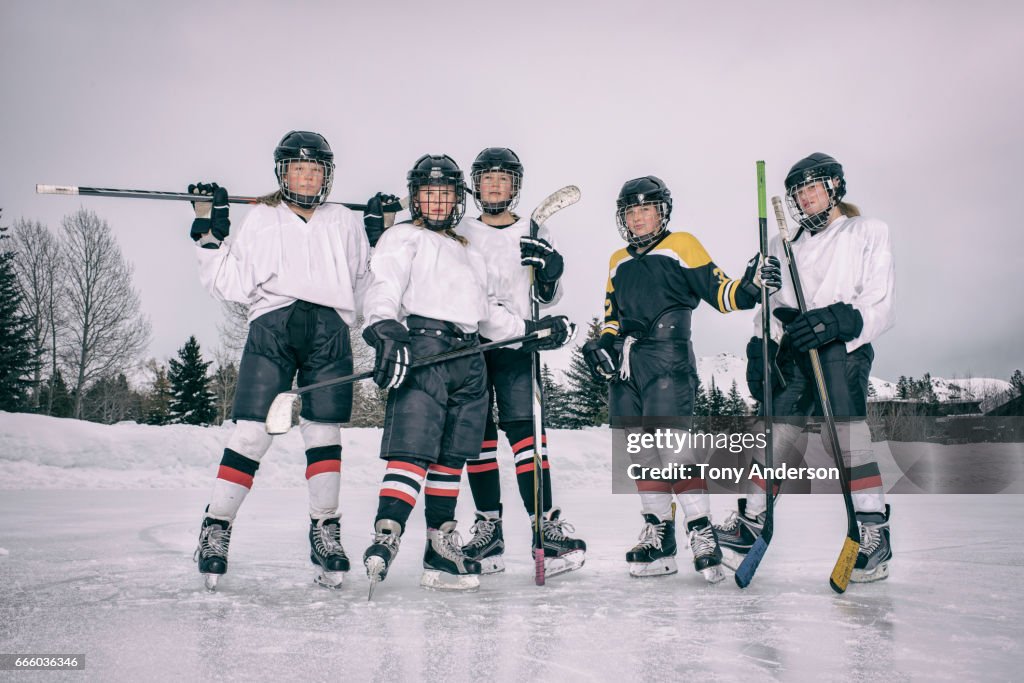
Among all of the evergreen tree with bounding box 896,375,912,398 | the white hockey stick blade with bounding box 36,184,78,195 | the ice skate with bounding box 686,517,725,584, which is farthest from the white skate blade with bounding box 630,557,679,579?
the evergreen tree with bounding box 896,375,912,398

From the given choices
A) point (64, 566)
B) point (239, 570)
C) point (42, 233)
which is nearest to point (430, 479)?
point (239, 570)

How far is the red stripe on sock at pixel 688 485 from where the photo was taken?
3379 mm

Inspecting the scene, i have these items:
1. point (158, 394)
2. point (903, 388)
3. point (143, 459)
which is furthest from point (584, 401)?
point (158, 394)

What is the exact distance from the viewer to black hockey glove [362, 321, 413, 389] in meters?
2.96

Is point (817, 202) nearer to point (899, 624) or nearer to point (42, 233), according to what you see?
point (899, 624)

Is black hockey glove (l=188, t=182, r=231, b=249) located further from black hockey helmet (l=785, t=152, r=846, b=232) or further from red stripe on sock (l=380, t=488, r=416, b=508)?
black hockey helmet (l=785, t=152, r=846, b=232)

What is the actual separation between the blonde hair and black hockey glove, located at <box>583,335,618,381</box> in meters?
1.15

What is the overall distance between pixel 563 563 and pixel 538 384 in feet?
2.49

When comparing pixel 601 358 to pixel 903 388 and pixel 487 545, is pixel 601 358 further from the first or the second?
pixel 903 388

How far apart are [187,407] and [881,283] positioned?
2508 centimetres

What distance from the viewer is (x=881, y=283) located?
332 centimetres

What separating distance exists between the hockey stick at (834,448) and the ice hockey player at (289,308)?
185 cm

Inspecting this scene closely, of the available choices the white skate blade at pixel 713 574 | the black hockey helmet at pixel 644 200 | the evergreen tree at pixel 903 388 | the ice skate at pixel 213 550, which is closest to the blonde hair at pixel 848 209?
the black hockey helmet at pixel 644 200

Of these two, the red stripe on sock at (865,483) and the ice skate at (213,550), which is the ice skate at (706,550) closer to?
the red stripe on sock at (865,483)
